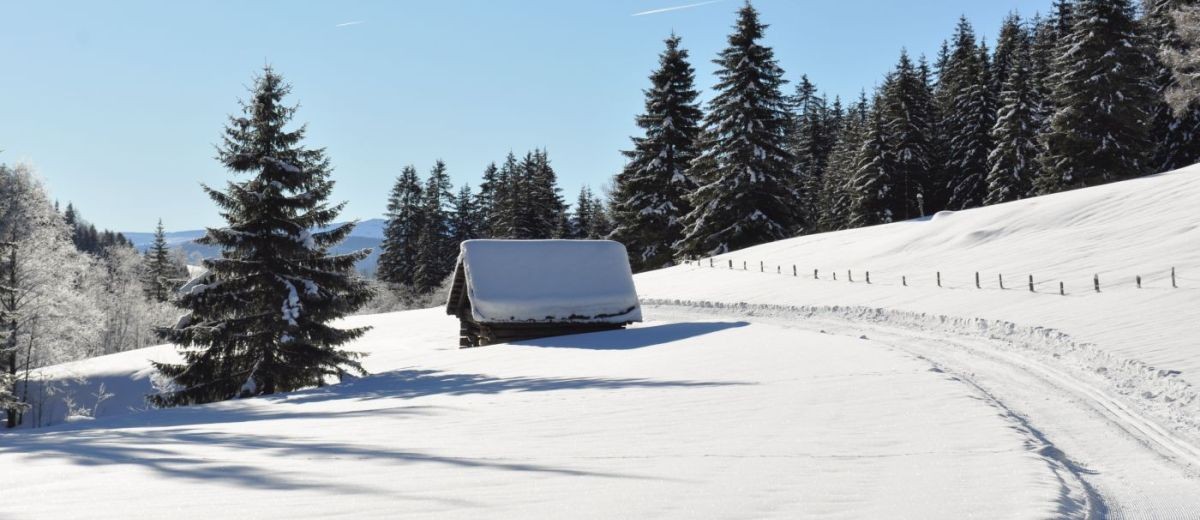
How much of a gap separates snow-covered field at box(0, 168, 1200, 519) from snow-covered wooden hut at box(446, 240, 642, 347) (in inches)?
67.3

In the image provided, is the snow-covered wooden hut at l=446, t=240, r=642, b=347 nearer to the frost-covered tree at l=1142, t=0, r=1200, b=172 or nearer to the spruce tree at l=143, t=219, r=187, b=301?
the frost-covered tree at l=1142, t=0, r=1200, b=172

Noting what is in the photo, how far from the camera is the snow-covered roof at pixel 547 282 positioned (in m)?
26.3

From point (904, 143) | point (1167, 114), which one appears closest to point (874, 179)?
point (904, 143)

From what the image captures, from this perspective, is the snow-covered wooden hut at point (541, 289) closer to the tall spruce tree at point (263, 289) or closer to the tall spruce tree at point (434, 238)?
the tall spruce tree at point (263, 289)

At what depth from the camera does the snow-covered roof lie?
26312 mm

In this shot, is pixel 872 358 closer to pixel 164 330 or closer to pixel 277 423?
pixel 277 423

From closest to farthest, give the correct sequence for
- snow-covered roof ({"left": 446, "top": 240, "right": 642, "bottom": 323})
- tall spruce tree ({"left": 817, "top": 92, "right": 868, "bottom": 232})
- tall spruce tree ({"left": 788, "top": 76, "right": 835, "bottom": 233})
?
snow-covered roof ({"left": 446, "top": 240, "right": 642, "bottom": 323}), tall spruce tree ({"left": 817, "top": 92, "right": 868, "bottom": 232}), tall spruce tree ({"left": 788, "top": 76, "right": 835, "bottom": 233})

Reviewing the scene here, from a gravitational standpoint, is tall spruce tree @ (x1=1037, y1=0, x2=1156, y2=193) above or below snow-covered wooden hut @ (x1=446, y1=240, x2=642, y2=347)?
above

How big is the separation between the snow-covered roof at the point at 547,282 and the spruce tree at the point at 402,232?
49528 millimetres

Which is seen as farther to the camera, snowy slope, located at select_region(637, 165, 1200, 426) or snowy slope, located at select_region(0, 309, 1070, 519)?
snowy slope, located at select_region(637, 165, 1200, 426)

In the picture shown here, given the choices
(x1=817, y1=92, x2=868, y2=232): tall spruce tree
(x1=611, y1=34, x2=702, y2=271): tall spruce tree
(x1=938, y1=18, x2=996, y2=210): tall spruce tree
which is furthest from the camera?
(x1=817, y1=92, x2=868, y2=232): tall spruce tree

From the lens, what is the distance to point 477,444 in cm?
798

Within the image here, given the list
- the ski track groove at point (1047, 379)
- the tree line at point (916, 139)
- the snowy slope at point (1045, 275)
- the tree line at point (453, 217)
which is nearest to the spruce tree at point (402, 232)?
the tree line at point (453, 217)

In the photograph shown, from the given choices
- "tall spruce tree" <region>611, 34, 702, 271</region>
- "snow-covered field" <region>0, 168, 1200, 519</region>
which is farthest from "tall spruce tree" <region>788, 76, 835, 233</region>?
"snow-covered field" <region>0, 168, 1200, 519</region>
